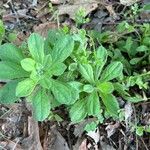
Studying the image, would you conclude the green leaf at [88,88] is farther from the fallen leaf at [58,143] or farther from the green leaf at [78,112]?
the fallen leaf at [58,143]

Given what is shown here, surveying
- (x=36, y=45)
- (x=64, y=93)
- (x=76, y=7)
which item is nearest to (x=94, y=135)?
(x=64, y=93)

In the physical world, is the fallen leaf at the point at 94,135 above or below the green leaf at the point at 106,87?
below

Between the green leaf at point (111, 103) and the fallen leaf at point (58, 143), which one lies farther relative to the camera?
the fallen leaf at point (58, 143)

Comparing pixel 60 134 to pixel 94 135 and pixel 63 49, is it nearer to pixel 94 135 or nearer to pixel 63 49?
pixel 94 135

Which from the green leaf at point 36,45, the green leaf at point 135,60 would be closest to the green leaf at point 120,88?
the green leaf at point 135,60

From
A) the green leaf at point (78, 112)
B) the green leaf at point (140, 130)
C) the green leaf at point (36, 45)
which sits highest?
the green leaf at point (36, 45)

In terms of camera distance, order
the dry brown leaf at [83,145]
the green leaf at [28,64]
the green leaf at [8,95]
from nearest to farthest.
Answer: the green leaf at [28,64] < the green leaf at [8,95] < the dry brown leaf at [83,145]

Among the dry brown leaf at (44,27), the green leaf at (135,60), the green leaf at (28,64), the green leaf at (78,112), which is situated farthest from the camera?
the dry brown leaf at (44,27)
